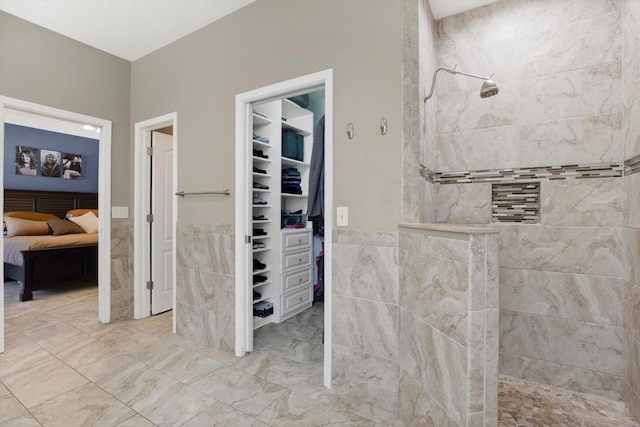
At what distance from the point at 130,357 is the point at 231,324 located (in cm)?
80

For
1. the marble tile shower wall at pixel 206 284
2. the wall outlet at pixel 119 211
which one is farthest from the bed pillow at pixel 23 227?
the marble tile shower wall at pixel 206 284

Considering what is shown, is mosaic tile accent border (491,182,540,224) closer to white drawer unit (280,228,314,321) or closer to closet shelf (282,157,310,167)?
white drawer unit (280,228,314,321)

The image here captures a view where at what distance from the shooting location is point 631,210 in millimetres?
1669

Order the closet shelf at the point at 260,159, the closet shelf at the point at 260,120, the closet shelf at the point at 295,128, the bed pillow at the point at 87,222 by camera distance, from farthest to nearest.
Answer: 1. the bed pillow at the point at 87,222
2. the closet shelf at the point at 295,128
3. the closet shelf at the point at 260,120
4. the closet shelf at the point at 260,159

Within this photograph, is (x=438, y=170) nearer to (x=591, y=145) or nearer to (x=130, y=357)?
(x=591, y=145)

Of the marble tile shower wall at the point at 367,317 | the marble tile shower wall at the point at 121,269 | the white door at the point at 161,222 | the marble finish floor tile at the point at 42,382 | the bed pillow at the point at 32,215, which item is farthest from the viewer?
the bed pillow at the point at 32,215

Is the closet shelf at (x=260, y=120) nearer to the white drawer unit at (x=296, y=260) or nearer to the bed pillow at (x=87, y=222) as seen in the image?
the white drawer unit at (x=296, y=260)

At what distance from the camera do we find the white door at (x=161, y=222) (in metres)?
3.16

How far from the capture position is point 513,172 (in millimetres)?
2096

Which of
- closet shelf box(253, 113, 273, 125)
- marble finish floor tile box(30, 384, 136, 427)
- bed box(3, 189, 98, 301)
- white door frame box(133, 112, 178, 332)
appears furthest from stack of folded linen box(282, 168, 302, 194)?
bed box(3, 189, 98, 301)

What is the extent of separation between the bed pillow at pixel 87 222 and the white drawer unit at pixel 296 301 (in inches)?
158

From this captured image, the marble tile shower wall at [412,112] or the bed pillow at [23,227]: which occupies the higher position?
the marble tile shower wall at [412,112]

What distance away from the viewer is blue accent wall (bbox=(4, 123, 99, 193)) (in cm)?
490

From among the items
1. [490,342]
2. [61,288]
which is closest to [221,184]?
[490,342]
